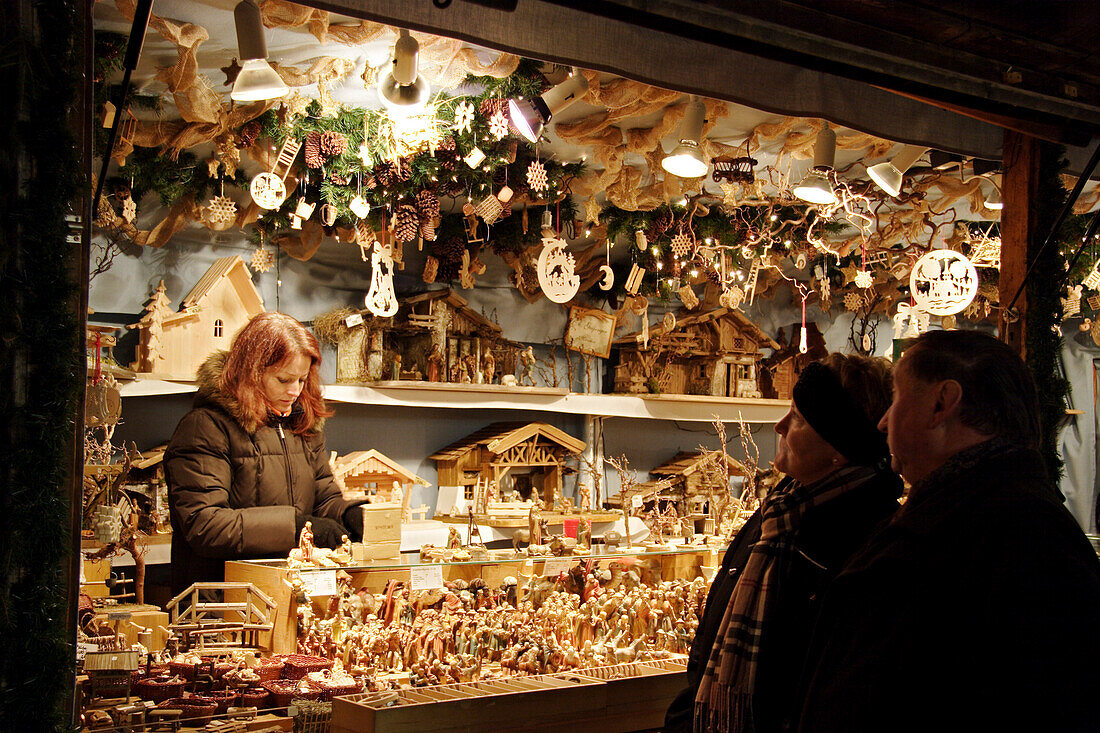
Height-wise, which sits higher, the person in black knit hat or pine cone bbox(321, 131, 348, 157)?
pine cone bbox(321, 131, 348, 157)

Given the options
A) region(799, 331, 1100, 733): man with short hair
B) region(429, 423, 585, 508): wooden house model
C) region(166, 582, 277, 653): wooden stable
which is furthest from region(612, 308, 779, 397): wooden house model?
region(799, 331, 1100, 733): man with short hair

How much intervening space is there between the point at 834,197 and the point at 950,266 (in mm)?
1113

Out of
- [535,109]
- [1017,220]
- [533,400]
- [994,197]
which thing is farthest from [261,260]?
[994,197]

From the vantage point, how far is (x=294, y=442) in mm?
4027

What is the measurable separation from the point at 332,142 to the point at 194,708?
8.55 feet

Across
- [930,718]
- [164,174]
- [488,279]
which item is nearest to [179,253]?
[164,174]

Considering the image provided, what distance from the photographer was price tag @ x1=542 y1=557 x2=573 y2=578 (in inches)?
133

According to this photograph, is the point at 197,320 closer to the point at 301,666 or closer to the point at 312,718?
the point at 301,666

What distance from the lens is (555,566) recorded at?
3404mm

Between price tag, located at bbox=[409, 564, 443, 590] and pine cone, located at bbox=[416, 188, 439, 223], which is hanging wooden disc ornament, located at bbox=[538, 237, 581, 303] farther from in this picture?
price tag, located at bbox=[409, 564, 443, 590]

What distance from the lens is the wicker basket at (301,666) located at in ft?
8.84

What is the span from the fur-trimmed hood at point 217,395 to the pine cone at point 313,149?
96cm

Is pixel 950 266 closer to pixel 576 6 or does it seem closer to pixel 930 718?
pixel 576 6

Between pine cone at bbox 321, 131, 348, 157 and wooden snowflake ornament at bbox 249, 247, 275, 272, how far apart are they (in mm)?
1152
